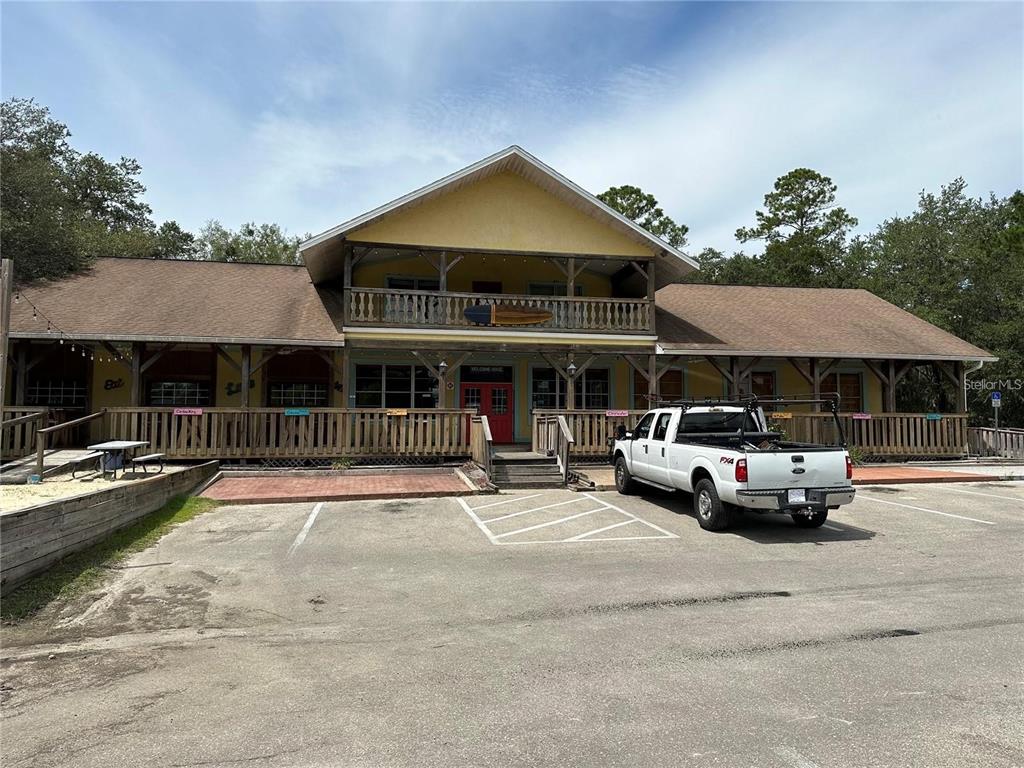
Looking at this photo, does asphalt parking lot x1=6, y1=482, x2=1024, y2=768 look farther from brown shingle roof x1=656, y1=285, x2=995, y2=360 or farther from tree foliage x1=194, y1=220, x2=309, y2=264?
tree foliage x1=194, y1=220, x2=309, y2=264

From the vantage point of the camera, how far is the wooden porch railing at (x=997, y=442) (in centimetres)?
1900

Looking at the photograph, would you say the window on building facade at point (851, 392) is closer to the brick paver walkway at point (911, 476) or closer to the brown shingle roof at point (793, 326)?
the brown shingle roof at point (793, 326)

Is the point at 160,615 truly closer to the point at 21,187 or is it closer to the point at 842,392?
the point at 21,187

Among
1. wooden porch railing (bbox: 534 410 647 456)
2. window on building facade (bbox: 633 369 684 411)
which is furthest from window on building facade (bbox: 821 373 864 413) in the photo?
wooden porch railing (bbox: 534 410 647 456)

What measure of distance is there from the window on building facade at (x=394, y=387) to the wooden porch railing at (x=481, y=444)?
124 inches

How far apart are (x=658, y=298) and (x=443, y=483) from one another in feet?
39.3

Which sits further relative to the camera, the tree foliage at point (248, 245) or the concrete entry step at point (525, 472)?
the tree foliage at point (248, 245)

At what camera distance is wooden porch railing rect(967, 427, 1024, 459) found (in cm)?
1900

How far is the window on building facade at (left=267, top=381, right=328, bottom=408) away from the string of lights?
378 centimetres

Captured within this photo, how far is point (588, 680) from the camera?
4203 millimetres

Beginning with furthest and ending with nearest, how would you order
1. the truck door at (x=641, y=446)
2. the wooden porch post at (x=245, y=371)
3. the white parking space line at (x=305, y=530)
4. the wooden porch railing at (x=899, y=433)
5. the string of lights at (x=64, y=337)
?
the wooden porch railing at (x=899, y=433)
the wooden porch post at (x=245, y=371)
the string of lights at (x=64, y=337)
the truck door at (x=641, y=446)
the white parking space line at (x=305, y=530)

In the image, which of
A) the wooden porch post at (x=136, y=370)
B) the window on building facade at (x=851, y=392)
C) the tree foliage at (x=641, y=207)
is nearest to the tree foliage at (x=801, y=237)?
the tree foliage at (x=641, y=207)

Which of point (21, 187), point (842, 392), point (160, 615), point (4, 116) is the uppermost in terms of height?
point (4, 116)

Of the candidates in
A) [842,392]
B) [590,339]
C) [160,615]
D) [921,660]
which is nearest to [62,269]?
[590,339]
